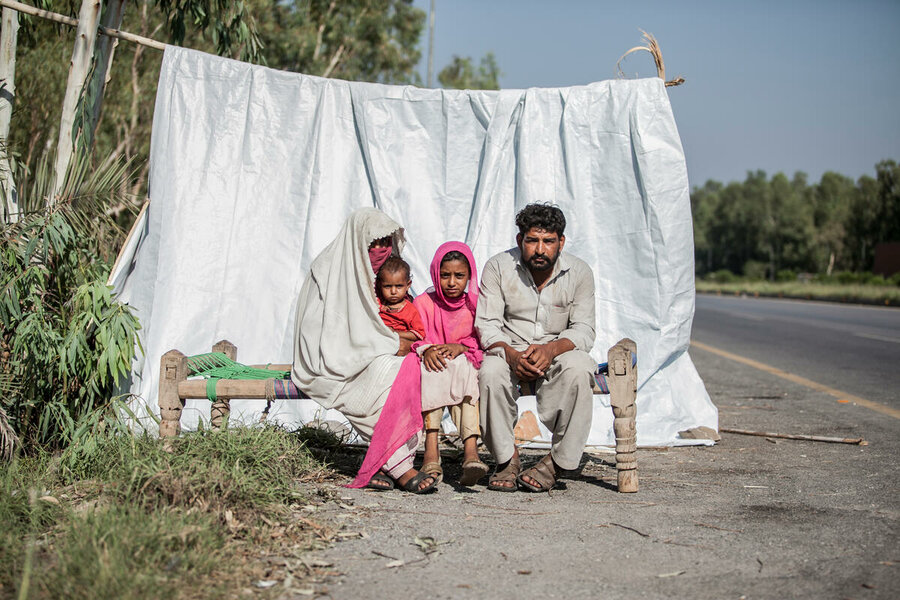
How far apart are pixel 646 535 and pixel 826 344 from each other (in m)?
11.4

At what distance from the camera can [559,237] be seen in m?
4.81

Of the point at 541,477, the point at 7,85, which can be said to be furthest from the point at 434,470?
the point at 7,85

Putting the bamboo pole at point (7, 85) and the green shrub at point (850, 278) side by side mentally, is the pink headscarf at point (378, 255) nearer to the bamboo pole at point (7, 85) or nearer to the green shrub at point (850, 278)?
the bamboo pole at point (7, 85)

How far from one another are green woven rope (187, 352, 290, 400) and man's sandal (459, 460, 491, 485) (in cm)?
123

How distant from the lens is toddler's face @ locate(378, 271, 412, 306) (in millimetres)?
4953

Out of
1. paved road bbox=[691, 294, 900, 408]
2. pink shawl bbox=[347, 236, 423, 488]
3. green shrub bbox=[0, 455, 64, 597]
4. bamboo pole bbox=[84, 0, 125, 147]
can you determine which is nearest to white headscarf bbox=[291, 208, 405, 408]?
pink shawl bbox=[347, 236, 423, 488]

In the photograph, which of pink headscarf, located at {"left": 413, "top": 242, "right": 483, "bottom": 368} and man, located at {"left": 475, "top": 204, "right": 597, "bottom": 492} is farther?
pink headscarf, located at {"left": 413, "top": 242, "right": 483, "bottom": 368}

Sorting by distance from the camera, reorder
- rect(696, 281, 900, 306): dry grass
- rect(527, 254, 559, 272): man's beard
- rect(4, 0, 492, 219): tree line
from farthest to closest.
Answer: rect(696, 281, 900, 306): dry grass
rect(4, 0, 492, 219): tree line
rect(527, 254, 559, 272): man's beard

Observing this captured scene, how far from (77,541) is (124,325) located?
188 centimetres

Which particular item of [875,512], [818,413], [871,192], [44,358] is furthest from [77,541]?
[871,192]

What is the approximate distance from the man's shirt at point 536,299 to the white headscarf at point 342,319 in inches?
24.6

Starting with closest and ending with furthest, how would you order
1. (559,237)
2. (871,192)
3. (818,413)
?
(559,237) < (818,413) < (871,192)

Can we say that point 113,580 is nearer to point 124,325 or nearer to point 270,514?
point 270,514

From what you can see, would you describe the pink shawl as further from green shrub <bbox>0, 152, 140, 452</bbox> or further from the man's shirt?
green shrub <bbox>0, 152, 140, 452</bbox>
